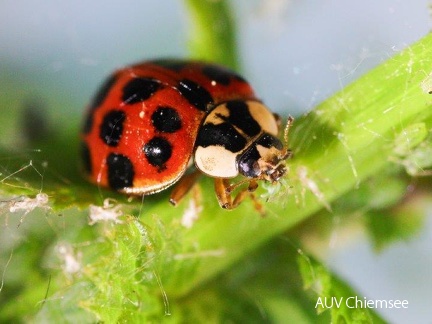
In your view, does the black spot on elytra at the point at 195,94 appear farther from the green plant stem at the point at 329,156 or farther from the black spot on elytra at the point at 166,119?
the green plant stem at the point at 329,156

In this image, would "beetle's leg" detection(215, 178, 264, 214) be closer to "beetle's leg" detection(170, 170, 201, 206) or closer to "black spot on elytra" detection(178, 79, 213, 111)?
"beetle's leg" detection(170, 170, 201, 206)

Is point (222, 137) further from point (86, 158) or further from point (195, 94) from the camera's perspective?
point (86, 158)

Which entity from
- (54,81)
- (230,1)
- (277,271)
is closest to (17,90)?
(54,81)

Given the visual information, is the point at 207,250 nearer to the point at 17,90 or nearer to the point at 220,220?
the point at 220,220

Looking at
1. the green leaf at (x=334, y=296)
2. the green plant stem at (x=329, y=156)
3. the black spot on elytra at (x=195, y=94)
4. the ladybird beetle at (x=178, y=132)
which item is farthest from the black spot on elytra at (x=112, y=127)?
the green leaf at (x=334, y=296)

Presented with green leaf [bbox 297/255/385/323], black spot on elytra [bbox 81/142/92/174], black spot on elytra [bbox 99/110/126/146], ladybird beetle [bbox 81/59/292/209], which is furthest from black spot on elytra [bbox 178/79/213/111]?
green leaf [bbox 297/255/385/323]
